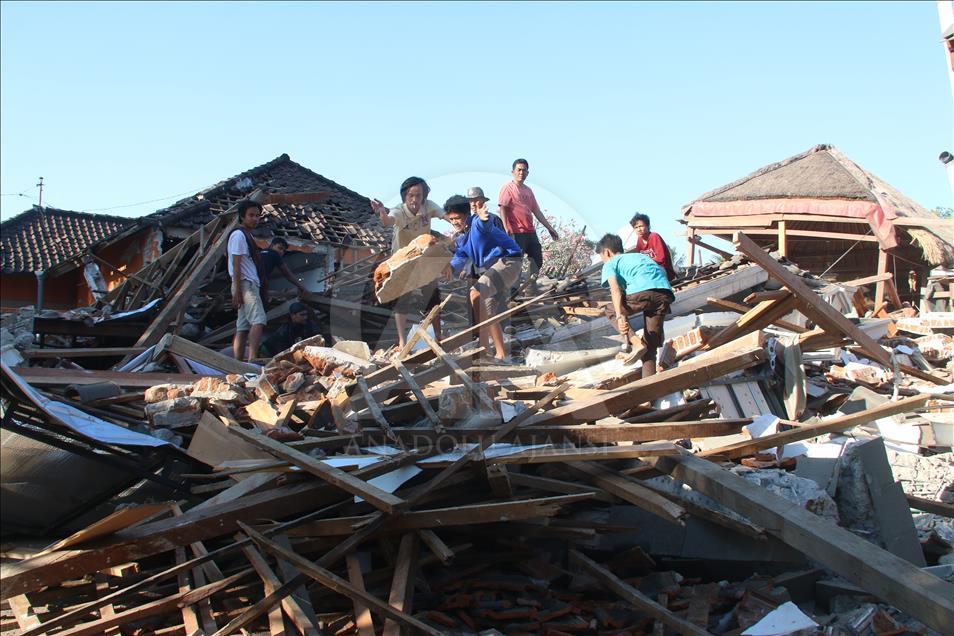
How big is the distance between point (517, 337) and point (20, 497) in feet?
18.5

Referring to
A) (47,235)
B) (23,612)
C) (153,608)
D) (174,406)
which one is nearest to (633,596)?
(153,608)

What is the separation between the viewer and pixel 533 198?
29.9 ft

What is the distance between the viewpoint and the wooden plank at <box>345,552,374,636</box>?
11.6 feet

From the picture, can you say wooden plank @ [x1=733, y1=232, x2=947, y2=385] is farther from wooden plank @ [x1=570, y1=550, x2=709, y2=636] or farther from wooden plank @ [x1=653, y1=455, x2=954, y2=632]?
wooden plank @ [x1=570, y1=550, x2=709, y2=636]

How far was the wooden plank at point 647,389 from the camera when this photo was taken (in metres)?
4.71

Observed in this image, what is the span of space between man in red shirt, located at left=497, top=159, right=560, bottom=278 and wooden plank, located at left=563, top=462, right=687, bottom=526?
4.87 meters

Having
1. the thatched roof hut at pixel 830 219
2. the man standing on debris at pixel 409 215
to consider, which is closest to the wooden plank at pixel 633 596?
the man standing on debris at pixel 409 215

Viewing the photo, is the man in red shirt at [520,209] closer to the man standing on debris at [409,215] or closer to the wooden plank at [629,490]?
the man standing on debris at [409,215]

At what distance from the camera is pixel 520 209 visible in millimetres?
9008

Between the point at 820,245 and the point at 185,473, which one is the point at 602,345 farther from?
the point at 820,245

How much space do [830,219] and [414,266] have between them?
985cm

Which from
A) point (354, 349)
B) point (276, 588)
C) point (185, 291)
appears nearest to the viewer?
point (276, 588)

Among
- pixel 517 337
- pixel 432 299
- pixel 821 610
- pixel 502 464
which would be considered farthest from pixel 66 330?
pixel 821 610

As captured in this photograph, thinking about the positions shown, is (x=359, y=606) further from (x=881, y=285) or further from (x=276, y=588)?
(x=881, y=285)
